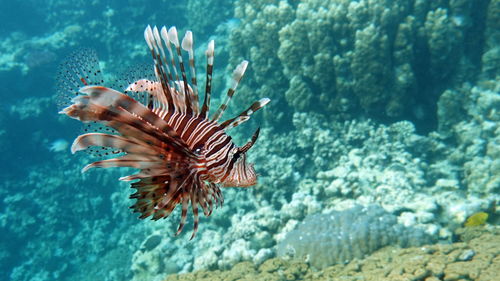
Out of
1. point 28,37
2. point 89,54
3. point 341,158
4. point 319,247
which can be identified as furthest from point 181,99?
point 28,37

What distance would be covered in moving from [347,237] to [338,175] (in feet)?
5.83

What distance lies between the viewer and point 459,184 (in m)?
5.72

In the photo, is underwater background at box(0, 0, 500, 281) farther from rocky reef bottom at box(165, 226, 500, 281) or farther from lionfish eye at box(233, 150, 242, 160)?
lionfish eye at box(233, 150, 242, 160)

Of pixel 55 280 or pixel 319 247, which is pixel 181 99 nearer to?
pixel 319 247

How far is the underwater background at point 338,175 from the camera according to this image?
14.2 feet

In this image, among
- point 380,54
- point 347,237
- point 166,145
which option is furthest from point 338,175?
point 166,145

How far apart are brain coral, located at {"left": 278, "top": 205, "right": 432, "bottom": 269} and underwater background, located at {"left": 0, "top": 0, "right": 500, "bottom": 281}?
0.02 meters

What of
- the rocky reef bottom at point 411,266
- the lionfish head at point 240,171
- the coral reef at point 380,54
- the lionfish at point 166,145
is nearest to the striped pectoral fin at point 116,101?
the lionfish at point 166,145

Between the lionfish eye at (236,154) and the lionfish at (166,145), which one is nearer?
the lionfish at (166,145)

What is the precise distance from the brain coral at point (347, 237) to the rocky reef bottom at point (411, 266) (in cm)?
15

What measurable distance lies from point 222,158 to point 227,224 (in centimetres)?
496

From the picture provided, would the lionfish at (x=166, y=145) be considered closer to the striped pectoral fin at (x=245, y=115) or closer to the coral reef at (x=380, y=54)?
the striped pectoral fin at (x=245, y=115)

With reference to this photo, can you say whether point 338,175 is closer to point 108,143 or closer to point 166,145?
point 166,145

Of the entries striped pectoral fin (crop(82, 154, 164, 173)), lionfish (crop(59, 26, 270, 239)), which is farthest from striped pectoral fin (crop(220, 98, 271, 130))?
striped pectoral fin (crop(82, 154, 164, 173))
